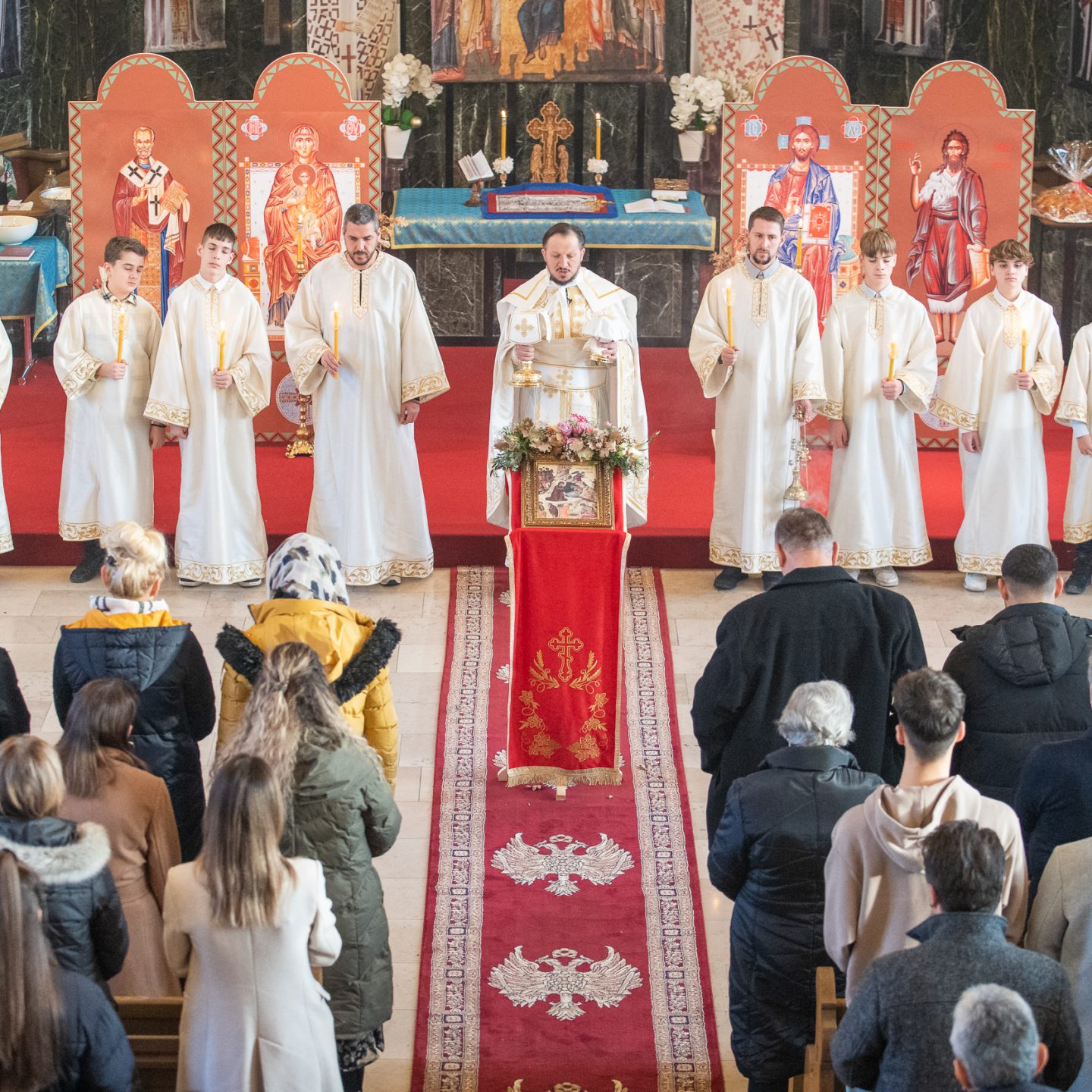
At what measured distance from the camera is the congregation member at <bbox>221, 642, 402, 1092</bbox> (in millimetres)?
5051

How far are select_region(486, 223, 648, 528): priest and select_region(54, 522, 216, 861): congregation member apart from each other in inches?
146

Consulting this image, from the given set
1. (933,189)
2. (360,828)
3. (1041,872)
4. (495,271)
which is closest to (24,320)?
(495,271)

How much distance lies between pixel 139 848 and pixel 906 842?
2.26 m

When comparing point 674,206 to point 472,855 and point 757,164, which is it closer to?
point 757,164

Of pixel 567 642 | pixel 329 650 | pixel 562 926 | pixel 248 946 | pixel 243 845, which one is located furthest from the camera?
pixel 567 642

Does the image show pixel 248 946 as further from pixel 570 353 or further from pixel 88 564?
pixel 88 564

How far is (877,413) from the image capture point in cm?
1054

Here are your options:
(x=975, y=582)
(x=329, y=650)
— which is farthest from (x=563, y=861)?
(x=975, y=582)

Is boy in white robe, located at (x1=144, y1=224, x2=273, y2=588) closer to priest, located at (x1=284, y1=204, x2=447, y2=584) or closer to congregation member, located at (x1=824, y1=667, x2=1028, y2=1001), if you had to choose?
priest, located at (x1=284, y1=204, x2=447, y2=584)

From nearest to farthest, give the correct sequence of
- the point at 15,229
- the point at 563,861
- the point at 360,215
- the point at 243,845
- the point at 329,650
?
the point at 243,845 < the point at 329,650 < the point at 563,861 < the point at 360,215 < the point at 15,229

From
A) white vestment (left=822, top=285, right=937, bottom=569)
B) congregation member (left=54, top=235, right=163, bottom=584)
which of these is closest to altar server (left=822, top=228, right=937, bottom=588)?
white vestment (left=822, top=285, right=937, bottom=569)

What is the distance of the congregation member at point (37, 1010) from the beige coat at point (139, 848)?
110 centimetres

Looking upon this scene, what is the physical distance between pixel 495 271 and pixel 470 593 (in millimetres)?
5758

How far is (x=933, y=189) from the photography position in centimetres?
1288
